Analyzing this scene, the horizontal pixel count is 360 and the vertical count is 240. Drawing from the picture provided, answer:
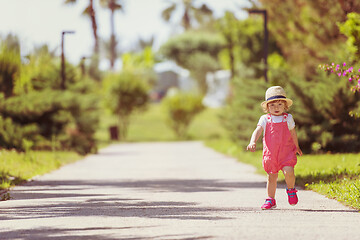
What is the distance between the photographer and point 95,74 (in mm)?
90750

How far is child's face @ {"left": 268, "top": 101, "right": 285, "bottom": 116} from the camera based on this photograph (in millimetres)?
10000

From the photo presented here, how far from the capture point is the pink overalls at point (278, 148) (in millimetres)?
9977

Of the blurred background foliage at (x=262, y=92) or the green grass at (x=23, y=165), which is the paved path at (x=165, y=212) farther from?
the blurred background foliage at (x=262, y=92)

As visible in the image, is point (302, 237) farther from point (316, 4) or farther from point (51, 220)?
point (316, 4)

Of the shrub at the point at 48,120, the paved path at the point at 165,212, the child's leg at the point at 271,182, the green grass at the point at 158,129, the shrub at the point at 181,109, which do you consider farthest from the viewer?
the green grass at the point at 158,129

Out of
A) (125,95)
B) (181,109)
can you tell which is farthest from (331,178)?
(125,95)

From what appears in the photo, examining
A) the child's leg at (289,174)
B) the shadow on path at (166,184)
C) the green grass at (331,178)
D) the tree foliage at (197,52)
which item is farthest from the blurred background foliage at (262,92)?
the tree foliage at (197,52)

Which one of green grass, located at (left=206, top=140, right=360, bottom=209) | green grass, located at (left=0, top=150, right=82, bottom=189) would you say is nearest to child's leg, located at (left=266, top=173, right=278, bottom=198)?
green grass, located at (left=206, top=140, right=360, bottom=209)

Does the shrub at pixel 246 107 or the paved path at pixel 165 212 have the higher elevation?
the shrub at pixel 246 107

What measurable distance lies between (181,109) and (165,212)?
4128cm

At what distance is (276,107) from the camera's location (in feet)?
32.9

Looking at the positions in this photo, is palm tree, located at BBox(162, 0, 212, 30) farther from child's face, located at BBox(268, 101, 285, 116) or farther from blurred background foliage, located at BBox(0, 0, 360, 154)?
child's face, located at BBox(268, 101, 285, 116)

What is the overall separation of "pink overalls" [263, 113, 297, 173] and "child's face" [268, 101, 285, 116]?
0.45 feet

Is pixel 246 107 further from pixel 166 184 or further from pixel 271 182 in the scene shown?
pixel 271 182
